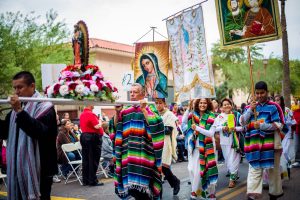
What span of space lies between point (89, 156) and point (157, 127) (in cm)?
479

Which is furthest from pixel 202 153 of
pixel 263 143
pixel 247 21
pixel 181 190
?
pixel 247 21

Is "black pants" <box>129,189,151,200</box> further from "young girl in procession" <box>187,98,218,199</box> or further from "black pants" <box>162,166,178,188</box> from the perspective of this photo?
"black pants" <box>162,166,178,188</box>

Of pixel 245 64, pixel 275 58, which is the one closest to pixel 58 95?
pixel 245 64

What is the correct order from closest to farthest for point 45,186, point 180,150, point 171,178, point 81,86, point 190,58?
1. point 45,186
2. point 81,86
3. point 171,178
4. point 190,58
5. point 180,150

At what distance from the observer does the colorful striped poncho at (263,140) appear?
6.04 metres

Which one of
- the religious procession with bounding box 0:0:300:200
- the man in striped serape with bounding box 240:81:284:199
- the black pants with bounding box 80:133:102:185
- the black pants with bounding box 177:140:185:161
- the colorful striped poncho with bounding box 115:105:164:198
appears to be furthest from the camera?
the black pants with bounding box 177:140:185:161

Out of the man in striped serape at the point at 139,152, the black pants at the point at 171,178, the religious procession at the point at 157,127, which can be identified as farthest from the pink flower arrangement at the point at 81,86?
the black pants at the point at 171,178

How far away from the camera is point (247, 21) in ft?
23.1

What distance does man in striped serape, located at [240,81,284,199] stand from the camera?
6008 mm

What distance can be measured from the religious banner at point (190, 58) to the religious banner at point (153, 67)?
115 centimetres

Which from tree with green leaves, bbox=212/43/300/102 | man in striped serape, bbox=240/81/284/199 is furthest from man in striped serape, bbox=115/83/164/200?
tree with green leaves, bbox=212/43/300/102

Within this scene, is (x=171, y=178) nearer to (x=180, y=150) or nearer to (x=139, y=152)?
(x=139, y=152)

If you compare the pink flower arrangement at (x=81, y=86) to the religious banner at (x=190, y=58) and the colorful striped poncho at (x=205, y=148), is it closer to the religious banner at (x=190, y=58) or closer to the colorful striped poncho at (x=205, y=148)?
the colorful striped poncho at (x=205, y=148)

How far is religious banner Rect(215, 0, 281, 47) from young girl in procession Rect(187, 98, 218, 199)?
139 centimetres
